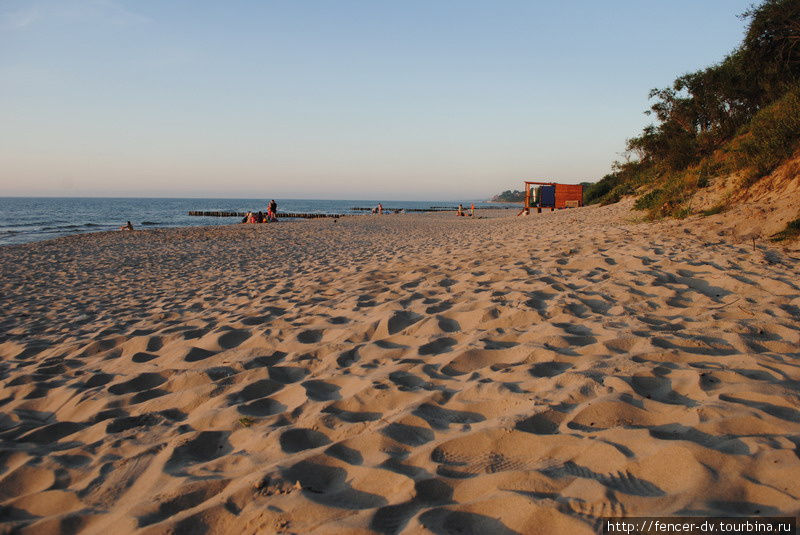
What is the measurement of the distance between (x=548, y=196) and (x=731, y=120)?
12.6 m

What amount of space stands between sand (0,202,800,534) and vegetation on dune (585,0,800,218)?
3.93 metres

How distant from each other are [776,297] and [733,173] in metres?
6.40

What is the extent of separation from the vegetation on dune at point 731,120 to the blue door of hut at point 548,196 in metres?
3.96

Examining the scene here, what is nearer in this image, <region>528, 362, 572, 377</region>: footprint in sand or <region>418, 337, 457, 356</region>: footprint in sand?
<region>528, 362, 572, 377</region>: footprint in sand

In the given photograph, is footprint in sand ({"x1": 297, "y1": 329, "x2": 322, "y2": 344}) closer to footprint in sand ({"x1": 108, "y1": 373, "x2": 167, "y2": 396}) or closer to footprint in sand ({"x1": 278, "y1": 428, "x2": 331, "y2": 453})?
footprint in sand ({"x1": 108, "y1": 373, "x2": 167, "y2": 396})

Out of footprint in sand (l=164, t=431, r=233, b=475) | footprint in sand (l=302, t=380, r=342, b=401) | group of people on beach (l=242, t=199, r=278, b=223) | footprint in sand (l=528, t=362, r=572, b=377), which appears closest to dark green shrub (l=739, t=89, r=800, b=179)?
footprint in sand (l=528, t=362, r=572, b=377)

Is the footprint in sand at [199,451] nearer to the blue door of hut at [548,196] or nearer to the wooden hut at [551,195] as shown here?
the wooden hut at [551,195]

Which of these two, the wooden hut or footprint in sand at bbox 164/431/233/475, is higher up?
the wooden hut

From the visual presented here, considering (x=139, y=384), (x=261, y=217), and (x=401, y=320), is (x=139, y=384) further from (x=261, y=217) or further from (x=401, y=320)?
(x=261, y=217)

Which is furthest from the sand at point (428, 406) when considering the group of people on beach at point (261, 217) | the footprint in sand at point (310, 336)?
the group of people on beach at point (261, 217)

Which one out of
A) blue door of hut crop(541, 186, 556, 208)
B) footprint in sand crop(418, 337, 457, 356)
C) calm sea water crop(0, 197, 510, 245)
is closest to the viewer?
footprint in sand crop(418, 337, 457, 356)

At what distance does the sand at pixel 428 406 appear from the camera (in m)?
1.76

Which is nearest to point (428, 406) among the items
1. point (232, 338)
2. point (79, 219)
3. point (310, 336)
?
point (310, 336)

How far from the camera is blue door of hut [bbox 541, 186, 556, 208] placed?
28906 millimetres
